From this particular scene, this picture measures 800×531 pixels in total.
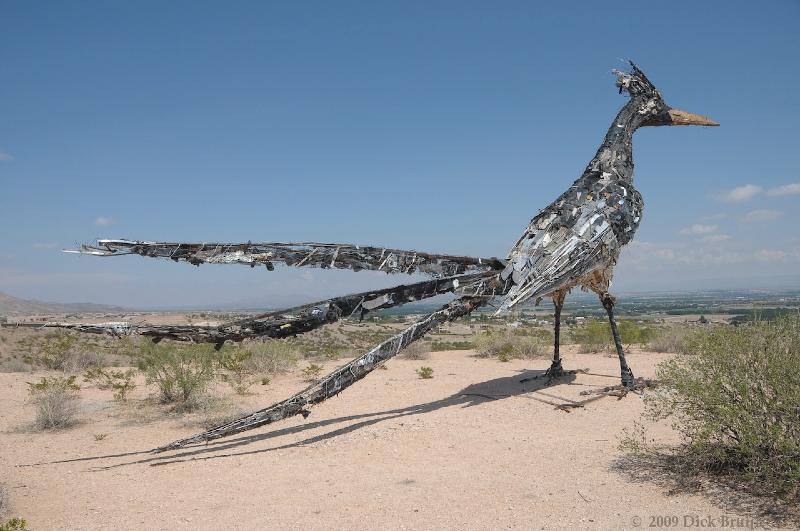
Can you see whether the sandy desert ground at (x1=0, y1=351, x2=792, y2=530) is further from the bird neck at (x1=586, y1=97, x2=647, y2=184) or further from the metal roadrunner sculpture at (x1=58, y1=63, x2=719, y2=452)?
the bird neck at (x1=586, y1=97, x2=647, y2=184)

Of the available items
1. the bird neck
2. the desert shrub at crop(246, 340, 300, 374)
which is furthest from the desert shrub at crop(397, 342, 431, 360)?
the bird neck

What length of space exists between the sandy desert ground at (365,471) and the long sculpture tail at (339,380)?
54 centimetres

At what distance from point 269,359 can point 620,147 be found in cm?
1065

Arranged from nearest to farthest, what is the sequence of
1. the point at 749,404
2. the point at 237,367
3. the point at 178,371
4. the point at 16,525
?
the point at 16,525
the point at 749,404
the point at 178,371
the point at 237,367

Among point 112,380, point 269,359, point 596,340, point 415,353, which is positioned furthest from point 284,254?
point 596,340

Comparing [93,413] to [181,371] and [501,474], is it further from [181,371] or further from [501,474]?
[501,474]

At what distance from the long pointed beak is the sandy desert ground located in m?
6.45

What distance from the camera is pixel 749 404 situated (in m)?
4.75

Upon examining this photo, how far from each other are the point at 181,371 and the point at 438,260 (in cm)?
620

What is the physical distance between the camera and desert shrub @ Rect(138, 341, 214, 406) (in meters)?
9.83

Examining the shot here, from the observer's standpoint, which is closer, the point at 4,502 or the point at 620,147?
the point at 4,502

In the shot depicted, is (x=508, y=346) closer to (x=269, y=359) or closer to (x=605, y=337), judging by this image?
(x=605, y=337)

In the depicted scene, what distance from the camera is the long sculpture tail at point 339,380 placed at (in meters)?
5.96

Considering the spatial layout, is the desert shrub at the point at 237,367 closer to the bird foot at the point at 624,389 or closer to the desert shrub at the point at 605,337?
the bird foot at the point at 624,389
